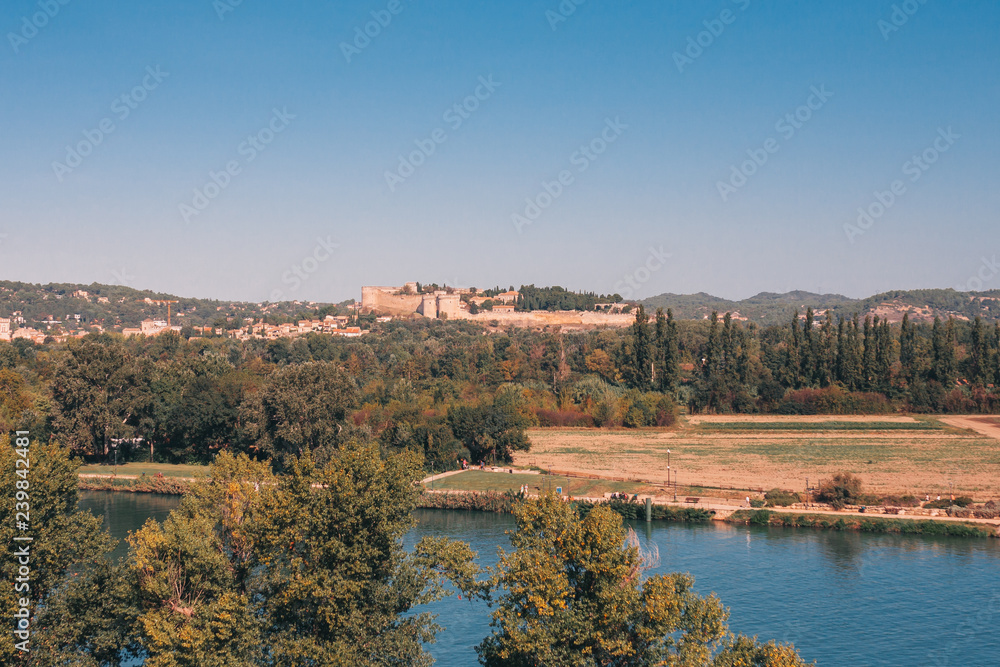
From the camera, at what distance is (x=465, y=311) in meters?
130

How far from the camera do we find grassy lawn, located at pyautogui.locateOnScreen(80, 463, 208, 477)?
39.8 m

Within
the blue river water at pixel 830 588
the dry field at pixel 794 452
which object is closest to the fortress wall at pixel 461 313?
the dry field at pixel 794 452

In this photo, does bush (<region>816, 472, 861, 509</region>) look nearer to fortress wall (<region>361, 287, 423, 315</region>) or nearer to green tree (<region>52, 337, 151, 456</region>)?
green tree (<region>52, 337, 151, 456</region>)

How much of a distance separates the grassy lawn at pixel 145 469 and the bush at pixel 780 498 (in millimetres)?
23456

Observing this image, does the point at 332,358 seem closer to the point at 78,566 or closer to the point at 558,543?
the point at 78,566

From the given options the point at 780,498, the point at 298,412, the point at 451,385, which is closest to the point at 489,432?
the point at 298,412

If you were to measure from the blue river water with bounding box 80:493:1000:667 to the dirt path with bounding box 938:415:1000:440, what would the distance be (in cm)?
2555

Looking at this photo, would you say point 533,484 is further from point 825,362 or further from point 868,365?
point 868,365

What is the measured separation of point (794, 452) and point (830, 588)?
22.0 metres

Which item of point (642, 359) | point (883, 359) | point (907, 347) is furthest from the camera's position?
point (907, 347)

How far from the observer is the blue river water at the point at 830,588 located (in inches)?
755

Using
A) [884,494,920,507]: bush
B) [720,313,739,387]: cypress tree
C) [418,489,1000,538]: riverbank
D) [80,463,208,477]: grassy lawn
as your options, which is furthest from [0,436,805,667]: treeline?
[720,313,739,387]: cypress tree

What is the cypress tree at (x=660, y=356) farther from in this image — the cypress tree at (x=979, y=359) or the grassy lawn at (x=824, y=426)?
the cypress tree at (x=979, y=359)

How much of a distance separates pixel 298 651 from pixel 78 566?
11.7m
